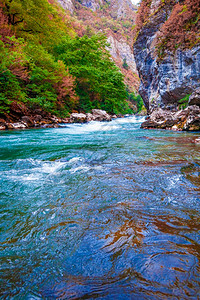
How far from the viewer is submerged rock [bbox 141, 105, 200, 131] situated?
7.83 m

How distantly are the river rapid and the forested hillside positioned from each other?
9033 mm

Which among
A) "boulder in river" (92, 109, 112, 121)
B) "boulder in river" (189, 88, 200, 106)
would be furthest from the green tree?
"boulder in river" (189, 88, 200, 106)

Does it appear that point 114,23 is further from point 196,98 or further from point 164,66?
point 196,98

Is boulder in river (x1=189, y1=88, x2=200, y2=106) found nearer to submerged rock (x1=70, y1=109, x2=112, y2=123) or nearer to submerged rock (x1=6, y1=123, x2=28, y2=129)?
submerged rock (x1=70, y1=109, x2=112, y2=123)

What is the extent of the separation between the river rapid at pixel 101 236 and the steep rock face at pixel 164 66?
12224 millimetres

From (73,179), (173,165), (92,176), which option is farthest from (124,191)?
(173,165)

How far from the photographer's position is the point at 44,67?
42.1 ft

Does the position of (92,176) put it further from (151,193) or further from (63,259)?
(63,259)

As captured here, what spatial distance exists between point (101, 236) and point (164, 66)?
1552cm

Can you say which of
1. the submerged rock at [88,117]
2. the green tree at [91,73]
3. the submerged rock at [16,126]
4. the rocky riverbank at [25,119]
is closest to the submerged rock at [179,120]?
the submerged rock at [88,117]

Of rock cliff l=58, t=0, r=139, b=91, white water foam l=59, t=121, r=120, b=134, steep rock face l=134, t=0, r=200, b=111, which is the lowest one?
white water foam l=59, t=121, r=120, b=134

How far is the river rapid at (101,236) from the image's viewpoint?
0.85 metres

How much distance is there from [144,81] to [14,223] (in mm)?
21222

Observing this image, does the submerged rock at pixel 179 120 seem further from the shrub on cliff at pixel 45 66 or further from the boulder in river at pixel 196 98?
the shrub on cliff at pixel 45 66
